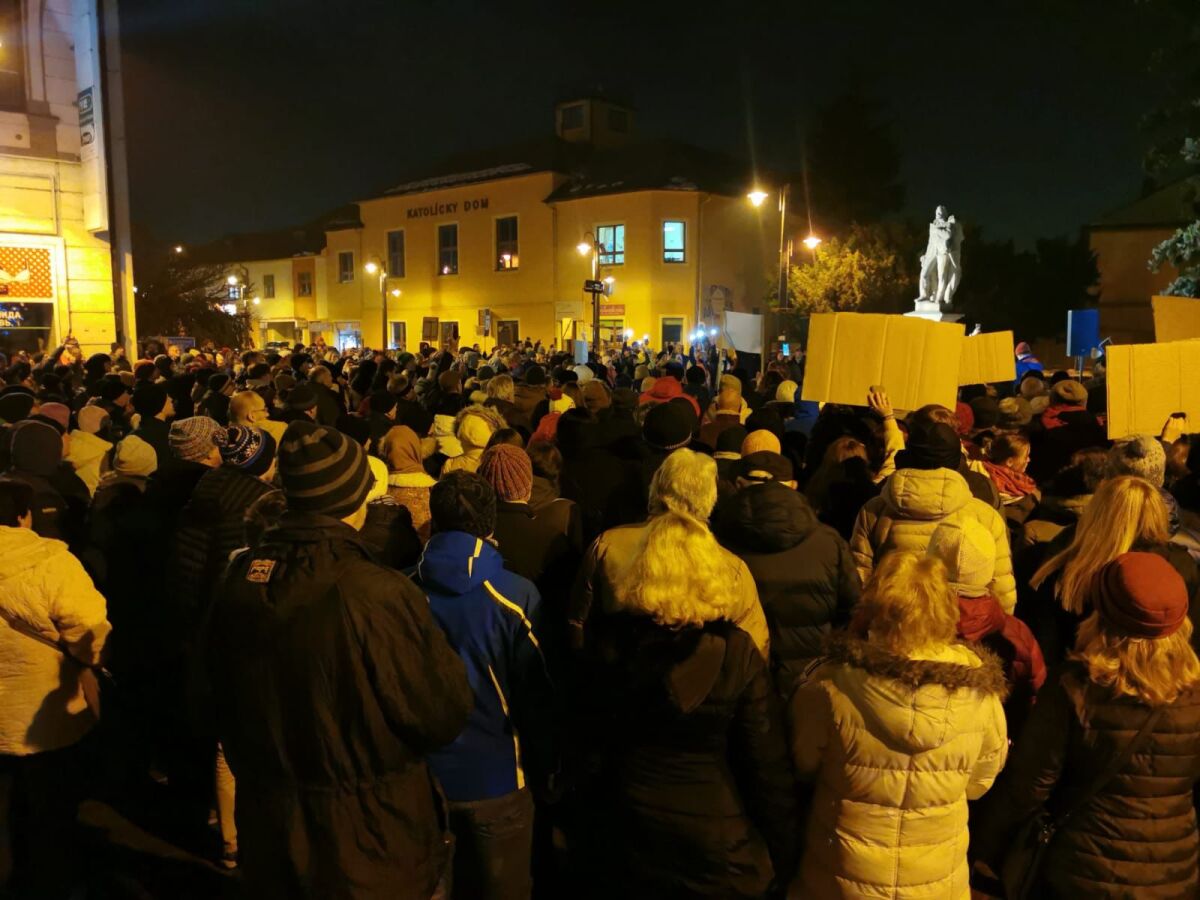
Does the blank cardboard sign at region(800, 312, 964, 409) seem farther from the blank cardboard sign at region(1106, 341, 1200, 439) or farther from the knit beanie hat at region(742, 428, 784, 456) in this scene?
the knit beanie hat at region(742, 428, 784, 456)

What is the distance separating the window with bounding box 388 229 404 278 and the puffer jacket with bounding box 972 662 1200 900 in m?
42.2

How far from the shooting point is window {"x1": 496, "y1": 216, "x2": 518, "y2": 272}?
38.5m

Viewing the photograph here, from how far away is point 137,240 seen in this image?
50562mm

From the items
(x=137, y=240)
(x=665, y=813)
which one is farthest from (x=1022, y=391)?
(x=137, y=240)

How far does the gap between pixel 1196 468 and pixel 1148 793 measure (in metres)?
2.82

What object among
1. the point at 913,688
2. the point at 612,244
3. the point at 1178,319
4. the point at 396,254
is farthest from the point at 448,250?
the point at 913,688

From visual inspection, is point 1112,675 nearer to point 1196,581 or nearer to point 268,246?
point 1196,581

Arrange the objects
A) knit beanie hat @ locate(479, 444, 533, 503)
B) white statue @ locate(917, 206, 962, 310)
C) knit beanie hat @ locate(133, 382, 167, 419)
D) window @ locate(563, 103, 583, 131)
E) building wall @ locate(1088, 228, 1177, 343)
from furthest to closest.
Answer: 1. building wall @ locate(1088, 228, 1177, 343)
2. window @ locate(563, 103, 583, 131)
3. white statue @ locate(917, 206, 962, 310)
4. knit beanie hat @ locate(133, 382, 167, 419)
5. knit beanie hat @ locate(479, 444, 533, 503)

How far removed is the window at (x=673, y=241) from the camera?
1373 inches

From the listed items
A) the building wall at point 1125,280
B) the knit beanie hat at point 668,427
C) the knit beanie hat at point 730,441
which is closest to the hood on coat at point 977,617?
the knit beanie hat at point 668,427

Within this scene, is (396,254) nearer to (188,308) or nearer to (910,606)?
(188,308)

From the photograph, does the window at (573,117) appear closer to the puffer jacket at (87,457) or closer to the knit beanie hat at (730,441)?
the puffer jacket at (87,457)

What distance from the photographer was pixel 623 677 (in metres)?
2.70

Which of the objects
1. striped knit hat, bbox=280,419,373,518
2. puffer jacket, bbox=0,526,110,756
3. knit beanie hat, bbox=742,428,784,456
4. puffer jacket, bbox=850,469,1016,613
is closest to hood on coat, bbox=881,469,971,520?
puffer jacket, bbox=850,469,1016,613
